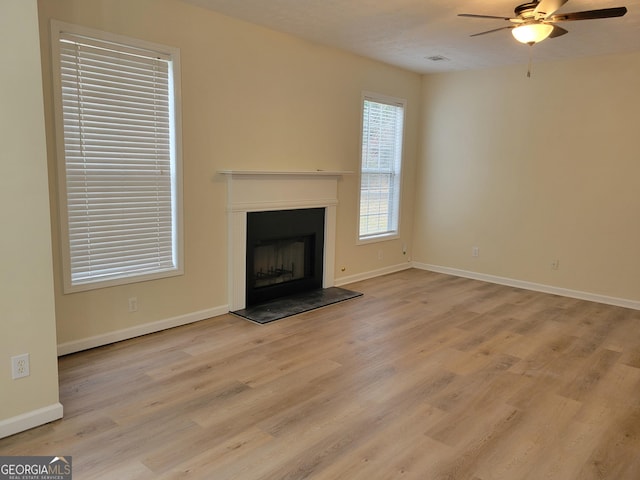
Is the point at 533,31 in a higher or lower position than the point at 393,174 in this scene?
higher

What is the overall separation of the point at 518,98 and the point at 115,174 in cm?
459

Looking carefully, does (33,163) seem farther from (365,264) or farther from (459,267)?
(459,267)

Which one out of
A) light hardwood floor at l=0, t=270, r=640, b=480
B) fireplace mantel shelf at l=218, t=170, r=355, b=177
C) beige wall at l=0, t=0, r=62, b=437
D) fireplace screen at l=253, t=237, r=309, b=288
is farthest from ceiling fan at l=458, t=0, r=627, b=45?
fireplace screen at l=253, t=237, r=309, b=288

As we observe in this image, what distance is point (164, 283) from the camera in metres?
3.90

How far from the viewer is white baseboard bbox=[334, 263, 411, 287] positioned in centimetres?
562

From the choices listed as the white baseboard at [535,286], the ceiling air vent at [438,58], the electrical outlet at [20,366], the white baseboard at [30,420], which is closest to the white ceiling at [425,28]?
the ceiling air vent at [438,58]

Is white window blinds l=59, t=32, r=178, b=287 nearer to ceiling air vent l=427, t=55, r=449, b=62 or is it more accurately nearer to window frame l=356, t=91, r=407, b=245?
window frame l=356, t=91, r=407, b=245

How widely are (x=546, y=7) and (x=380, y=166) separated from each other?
3301 millimetres

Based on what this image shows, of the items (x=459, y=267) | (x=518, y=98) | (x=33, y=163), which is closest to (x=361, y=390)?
(x=33, y=163)

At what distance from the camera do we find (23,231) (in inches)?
91.7

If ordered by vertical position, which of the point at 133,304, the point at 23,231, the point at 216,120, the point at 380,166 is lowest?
the point at 133,304

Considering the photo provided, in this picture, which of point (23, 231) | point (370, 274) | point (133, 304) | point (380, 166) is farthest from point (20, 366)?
point (380, 166)

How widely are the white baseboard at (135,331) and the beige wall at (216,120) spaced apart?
0.05ft

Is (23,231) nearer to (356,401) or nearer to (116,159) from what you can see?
(116,159)
